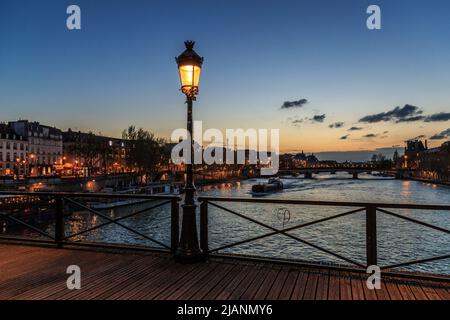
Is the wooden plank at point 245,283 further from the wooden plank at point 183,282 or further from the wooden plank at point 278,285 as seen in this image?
the wooden plank at point 183,282

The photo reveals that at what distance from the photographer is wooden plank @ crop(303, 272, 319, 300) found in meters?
4.71

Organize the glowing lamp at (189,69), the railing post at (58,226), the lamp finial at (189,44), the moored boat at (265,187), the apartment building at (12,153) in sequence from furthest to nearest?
1. the apartment building at (12,153)
2. the moored boat at (265,187)
3. the railing post at (58,226)
4. the lamp finial at (189,44)
5. the glowing lamp at (189,69)

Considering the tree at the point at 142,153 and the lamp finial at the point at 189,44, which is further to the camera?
the tree at the point at 142,153

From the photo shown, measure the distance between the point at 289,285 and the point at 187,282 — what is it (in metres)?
1.63

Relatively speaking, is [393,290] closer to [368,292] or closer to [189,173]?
[368,292]

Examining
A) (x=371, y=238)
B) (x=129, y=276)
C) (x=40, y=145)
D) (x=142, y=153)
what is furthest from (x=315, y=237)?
(x=40, y=145)

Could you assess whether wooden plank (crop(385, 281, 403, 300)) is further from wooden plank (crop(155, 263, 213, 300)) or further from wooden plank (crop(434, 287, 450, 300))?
wooden plank (crop(155, 263, 213, 300))

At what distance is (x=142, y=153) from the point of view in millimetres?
81500

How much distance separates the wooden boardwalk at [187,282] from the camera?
479 cm

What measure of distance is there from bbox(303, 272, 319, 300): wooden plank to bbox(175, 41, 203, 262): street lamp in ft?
A: 7.06

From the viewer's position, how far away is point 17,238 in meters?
8.18

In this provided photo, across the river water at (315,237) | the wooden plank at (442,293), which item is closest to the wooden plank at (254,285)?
the wooden plank at (442,293)

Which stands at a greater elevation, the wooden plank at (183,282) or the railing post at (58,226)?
the railing post at (58,226)

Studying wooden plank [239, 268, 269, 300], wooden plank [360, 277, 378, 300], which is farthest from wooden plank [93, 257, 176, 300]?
wooden plank [360, 277, 378, 300]
